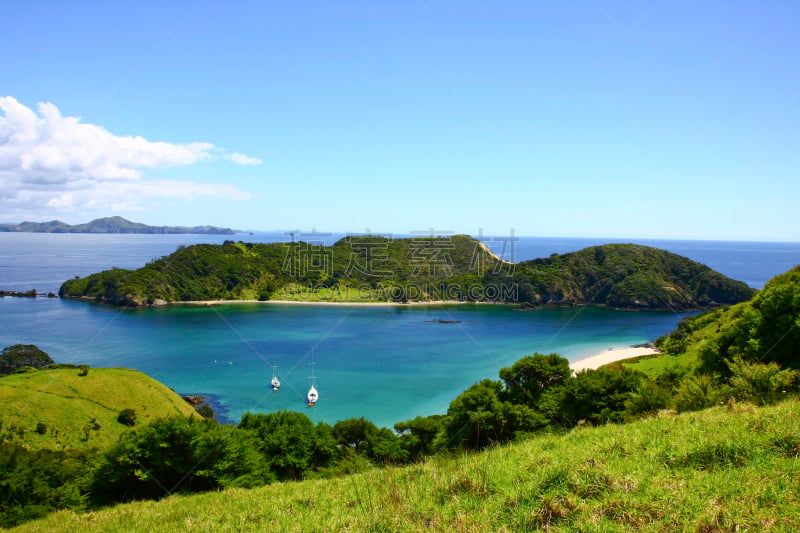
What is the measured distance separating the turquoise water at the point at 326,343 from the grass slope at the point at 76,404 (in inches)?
262

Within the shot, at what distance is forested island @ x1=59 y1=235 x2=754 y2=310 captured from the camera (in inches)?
3435

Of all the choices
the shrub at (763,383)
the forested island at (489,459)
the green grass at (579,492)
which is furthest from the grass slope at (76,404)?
the shrub at (763,383)

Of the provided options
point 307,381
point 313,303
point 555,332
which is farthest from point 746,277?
point 307,381

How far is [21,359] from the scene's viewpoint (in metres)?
39.1

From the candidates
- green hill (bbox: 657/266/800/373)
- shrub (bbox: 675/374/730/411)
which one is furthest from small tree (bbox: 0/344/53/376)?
green hill (bbox: 657/266/800/373)

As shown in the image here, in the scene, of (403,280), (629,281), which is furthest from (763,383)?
(403,280)

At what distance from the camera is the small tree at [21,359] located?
38131 millimetres

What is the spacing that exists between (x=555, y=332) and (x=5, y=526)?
66.9m

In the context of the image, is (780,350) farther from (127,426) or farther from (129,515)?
(127,426)

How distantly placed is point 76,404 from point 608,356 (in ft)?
167

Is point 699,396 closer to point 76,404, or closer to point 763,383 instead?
point 763,383

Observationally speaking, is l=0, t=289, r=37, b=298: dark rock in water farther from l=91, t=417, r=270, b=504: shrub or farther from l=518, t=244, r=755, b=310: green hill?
l=518, t=244, r=755, b=310: green hill

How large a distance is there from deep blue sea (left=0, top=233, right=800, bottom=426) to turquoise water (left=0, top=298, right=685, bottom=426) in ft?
0.62

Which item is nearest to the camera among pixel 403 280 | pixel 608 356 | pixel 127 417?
pixel 127 417
